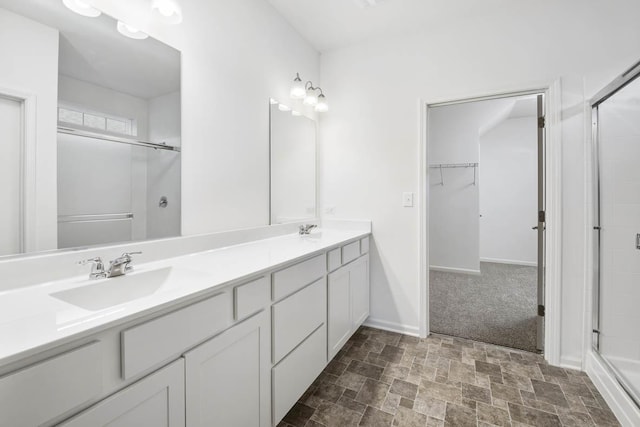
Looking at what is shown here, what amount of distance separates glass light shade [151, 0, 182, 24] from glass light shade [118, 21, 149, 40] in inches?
4.6

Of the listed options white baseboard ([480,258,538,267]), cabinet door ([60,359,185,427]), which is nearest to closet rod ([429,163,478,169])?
white baseboard ([480,258,538,267])

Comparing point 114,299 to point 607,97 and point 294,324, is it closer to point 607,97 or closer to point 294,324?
point 294,324

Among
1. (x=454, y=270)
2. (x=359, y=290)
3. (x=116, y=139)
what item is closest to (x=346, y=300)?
A: (x=359, y=290)

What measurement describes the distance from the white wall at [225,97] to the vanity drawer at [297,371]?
0.84 meters

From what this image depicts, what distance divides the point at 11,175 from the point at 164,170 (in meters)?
0.55

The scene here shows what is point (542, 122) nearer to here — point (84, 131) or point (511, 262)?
point (84, 131)

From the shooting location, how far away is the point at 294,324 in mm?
1486

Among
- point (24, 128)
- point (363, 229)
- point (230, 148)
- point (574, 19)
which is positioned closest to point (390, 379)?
point (363, 229)

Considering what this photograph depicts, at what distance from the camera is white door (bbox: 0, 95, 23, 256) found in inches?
37.8

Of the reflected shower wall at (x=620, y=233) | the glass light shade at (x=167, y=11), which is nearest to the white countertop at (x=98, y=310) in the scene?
the glass light shade at (x=167, y=11)

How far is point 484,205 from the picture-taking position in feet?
16.7

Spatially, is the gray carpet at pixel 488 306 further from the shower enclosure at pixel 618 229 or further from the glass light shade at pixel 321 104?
the glass light shade at pixel 321 104

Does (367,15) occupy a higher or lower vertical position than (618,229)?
higher

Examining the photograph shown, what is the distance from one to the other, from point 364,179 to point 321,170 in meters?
0.44
